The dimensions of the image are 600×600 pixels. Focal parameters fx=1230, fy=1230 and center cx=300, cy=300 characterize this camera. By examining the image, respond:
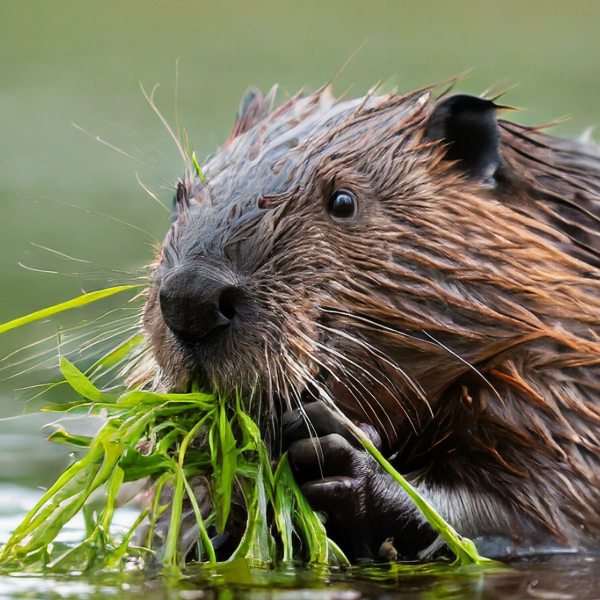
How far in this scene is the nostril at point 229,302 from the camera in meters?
2.29

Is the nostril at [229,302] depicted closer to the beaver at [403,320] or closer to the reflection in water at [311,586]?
the beaver at [403,320]

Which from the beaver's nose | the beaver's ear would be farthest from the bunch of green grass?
the beaver's ear

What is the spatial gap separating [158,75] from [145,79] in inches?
15.3

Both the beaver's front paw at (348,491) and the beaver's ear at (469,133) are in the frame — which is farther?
the beaver's ear at (469,133)

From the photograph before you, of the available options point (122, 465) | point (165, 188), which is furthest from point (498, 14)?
point (122, 465)

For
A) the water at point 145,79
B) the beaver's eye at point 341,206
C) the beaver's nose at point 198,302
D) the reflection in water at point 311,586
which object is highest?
the water at point 145,79

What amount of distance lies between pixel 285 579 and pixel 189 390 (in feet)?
1.61

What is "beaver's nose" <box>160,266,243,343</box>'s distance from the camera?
7.38ft

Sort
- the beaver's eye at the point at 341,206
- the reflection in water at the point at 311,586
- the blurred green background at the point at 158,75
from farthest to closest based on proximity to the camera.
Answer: the blurred green background at the point at 158,75 < the beaver's eye at the point at 341,206 < the reflection in water at the point at 311,586

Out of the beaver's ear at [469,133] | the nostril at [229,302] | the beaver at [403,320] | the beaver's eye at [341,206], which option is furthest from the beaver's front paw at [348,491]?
the beaver's ear at [469,133]

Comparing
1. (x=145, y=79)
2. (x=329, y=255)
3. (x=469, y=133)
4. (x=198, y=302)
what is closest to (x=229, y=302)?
(x=198, y=302)

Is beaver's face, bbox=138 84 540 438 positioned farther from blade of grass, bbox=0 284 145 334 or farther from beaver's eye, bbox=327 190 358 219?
blade of grass, bbox=0 284 145 334

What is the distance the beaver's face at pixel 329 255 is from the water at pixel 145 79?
58 centimetres

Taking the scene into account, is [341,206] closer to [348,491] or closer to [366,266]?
[366,266]
